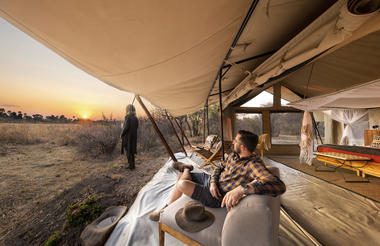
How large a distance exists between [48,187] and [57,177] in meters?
0.61

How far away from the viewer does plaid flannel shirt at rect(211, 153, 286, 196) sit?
1006 millimetres

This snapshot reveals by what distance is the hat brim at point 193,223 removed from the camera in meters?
1.10

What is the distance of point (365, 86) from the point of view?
2078mm

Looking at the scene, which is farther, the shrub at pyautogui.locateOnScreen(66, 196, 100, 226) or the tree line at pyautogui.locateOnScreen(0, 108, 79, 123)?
the tree line at pyautogui.locateOnScreen(0, 108, 79, 123)

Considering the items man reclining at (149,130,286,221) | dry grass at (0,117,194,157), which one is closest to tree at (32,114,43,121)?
dry grass at (0,117,194,157)

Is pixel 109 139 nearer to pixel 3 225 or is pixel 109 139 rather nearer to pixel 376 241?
pixel 3 225

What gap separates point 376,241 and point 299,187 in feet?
4.57

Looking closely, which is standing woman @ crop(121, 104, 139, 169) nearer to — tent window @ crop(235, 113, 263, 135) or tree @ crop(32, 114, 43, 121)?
tent window @ crop(235, 113, 263, 135)

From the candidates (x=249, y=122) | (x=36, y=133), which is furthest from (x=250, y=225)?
(x=36, y=133)

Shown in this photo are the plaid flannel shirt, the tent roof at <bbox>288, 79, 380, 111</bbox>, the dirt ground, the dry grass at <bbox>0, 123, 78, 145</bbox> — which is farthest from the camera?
the dry grass at <bbox>0, 123, 78, 145</bbox>

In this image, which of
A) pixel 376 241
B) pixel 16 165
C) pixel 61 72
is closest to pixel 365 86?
pixel 376 241

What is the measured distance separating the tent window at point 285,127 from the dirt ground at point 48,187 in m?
5.72

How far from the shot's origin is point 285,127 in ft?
20.3

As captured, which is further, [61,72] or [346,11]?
[61,72]
